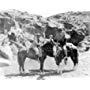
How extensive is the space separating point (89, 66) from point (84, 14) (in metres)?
12.2

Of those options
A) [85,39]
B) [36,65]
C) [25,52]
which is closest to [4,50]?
[36,65]

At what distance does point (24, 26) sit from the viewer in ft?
51.7

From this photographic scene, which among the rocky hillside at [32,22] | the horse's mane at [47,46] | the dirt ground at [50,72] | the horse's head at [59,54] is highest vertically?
the rocky hillside at [32,22]

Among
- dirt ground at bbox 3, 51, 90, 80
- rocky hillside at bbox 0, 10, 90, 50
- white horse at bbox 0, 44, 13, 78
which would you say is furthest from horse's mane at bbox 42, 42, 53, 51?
rocky hillside at bbox 0, 10, 90, 50

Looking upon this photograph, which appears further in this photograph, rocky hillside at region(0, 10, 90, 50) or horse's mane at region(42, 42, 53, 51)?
rocky hillside at region(0, 10, 90, 50)

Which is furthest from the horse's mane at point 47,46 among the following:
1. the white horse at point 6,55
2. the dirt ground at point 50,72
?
the white horse at point 6,55

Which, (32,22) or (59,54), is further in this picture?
(32,22)

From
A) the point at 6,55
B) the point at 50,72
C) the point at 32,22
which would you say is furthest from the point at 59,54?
the point at 32,22

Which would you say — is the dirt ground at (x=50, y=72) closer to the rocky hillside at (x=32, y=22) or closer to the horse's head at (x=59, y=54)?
the horse's head at (x=59, y=54)

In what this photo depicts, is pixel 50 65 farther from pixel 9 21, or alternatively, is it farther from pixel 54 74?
pixel 9 21

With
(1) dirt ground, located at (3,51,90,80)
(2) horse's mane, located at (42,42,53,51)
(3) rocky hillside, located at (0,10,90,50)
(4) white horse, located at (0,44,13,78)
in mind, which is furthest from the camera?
(3) rocky hillside, located at (0,10,90,50)

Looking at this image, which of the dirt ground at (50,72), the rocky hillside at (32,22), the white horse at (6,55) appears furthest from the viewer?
the rocky hillside at (32,22)

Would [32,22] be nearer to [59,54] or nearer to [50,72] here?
[50,72]

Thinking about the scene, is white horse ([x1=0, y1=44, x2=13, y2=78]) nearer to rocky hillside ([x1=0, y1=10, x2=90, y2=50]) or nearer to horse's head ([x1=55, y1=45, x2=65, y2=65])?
horse's head ([x1=55, y1=45, x2=65, y2=65])
